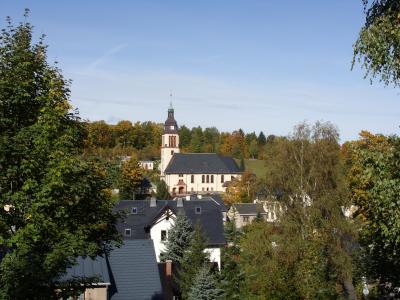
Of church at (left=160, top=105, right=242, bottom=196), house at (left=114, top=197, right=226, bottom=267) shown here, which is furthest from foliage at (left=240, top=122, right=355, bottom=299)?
church at (left=160, top=105, right=242, bottom=196)

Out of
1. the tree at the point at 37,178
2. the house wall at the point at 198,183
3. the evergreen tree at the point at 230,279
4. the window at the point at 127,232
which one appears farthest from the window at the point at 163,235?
the house wall at the point at 198,183

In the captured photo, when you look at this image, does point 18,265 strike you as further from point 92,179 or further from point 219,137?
point 219,137

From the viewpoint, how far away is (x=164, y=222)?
151 feet

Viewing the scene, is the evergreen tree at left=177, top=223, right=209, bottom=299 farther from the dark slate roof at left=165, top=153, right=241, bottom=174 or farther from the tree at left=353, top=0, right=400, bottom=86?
the dark slate roof at left=165, top=153, right=241, bottom=174

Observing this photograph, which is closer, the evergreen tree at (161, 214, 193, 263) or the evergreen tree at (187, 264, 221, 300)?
the evergreen tree at (187, 264, 221, 300)

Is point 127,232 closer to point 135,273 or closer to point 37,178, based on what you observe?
point 135,273

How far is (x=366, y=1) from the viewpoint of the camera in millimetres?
11672

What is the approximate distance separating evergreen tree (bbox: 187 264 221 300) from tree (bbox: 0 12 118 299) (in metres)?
14.9

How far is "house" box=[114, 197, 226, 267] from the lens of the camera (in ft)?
145

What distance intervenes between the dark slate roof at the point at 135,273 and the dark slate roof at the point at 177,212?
17.0 m

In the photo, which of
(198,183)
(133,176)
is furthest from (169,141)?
(133,176)

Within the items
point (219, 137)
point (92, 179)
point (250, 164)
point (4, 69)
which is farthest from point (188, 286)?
point (219, 137)

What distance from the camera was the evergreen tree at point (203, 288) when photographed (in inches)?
1081

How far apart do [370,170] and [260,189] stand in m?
20.9
